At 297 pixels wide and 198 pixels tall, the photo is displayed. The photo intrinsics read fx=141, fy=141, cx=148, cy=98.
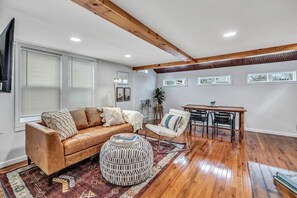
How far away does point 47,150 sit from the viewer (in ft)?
5.97

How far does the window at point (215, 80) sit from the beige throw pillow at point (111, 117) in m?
3.66

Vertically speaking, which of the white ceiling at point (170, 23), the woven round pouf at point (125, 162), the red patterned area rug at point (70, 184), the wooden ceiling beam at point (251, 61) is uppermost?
the wooden ceiling beam at point (251, 61)

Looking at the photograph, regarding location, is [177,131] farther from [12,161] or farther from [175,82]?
[175,82]

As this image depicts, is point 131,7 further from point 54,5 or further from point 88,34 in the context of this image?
point 88,34

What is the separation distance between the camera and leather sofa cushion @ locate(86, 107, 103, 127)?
9.98 feet

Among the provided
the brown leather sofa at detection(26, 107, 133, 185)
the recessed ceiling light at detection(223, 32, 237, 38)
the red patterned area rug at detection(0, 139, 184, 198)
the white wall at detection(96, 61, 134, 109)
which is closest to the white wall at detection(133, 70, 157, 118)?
the white wall at detection(96, 61, 134, 109)

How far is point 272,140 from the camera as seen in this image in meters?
3.70

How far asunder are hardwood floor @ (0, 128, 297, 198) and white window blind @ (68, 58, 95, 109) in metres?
1.59

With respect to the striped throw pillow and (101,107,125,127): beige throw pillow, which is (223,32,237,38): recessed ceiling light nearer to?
the striped throw pillow

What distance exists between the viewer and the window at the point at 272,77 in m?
4.04

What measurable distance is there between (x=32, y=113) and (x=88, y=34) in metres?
1.95

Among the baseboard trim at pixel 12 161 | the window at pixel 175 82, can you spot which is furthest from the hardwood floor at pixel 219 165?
the window at pixel 175 82

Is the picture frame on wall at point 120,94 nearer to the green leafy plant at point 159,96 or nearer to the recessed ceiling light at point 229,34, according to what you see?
the green leafy plant at point 159,96

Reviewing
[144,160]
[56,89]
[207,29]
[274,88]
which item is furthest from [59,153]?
[274,88]
